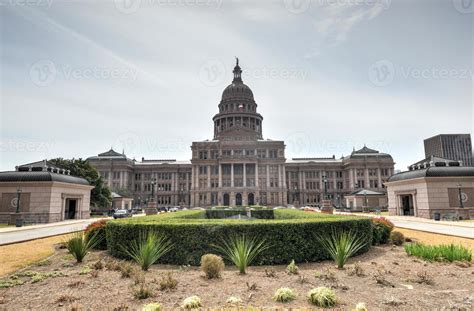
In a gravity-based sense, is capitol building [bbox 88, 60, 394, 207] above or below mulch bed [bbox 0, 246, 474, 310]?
above

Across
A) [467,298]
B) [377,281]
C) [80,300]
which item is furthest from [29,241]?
[467,298]

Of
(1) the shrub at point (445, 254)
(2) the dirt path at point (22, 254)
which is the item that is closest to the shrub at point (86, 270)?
(2) the dirt path at point (22, 254)

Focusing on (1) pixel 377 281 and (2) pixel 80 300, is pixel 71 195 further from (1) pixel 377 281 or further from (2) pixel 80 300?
(1) pixel 377 281

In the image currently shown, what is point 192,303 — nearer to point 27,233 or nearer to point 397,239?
point 397,239

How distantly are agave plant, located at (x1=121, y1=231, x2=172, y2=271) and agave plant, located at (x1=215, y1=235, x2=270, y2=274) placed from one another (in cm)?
220

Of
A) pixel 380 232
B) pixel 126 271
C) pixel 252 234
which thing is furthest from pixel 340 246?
pixel 126 271

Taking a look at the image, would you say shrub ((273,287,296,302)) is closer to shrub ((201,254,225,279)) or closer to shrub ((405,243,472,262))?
shrub ((201,254,225,279))

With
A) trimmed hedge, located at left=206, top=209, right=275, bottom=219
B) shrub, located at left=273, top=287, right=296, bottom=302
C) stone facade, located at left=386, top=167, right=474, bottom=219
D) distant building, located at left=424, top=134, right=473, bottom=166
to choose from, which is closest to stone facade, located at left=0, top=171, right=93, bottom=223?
trimmed hedge, located at left=206, top=209, right=275, bottom=219

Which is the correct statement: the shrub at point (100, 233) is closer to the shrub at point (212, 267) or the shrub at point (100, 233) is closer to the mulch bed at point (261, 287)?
the mulch bed at point (261, 287)

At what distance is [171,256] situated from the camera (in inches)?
447

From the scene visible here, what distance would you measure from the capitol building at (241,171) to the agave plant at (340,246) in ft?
230

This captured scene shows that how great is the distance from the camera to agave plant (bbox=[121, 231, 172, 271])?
9.92 metres

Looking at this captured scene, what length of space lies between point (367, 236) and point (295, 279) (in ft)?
21.3

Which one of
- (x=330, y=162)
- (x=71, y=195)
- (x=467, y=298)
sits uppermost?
(x=330, y=162)
